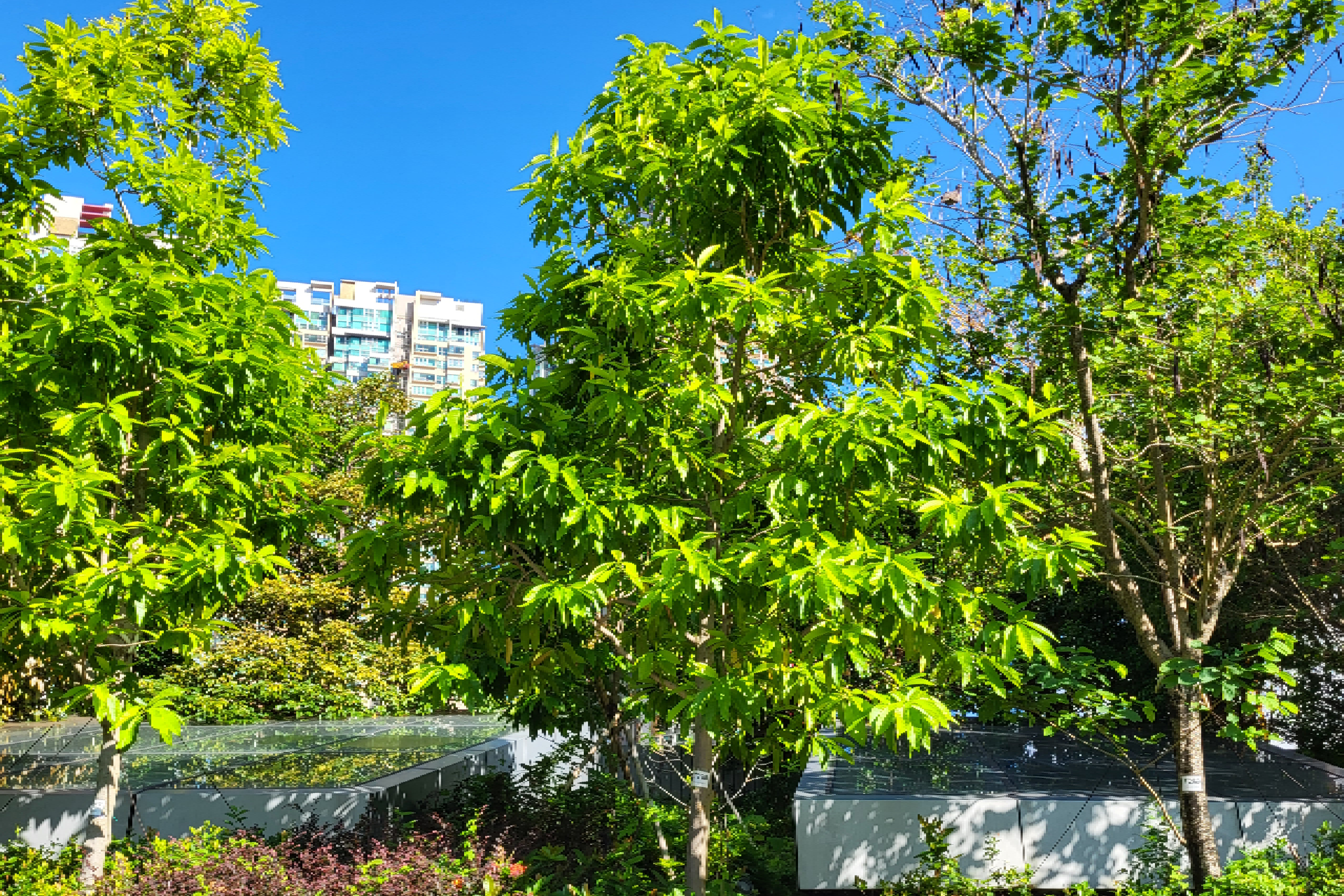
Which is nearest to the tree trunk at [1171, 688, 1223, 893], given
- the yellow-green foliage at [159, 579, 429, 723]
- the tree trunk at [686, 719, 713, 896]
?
the tree trunk at [686, 719, 713, 896]

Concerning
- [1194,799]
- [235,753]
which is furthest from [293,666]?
[1194,799]

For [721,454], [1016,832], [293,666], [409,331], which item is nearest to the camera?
[721,454]

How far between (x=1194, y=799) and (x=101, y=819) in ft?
25.8

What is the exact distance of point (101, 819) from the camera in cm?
727

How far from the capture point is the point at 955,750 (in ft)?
39.3

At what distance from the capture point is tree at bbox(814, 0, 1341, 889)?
6938 millimetres

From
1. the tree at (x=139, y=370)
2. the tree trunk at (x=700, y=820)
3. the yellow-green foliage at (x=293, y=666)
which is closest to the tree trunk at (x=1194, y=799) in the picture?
the tree trunk at (x=700, y=820)

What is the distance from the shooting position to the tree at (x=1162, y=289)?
694 cm

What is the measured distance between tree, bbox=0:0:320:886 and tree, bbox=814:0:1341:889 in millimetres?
4798

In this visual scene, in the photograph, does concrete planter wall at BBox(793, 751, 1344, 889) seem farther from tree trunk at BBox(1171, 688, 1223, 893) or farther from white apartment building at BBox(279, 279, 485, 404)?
white apartment building at BBox(279, 279, 485, 404)

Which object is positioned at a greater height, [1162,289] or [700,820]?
[1162,289]

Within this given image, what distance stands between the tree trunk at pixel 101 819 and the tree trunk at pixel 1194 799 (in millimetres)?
7624

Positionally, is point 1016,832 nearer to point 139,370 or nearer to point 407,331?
point 139,370

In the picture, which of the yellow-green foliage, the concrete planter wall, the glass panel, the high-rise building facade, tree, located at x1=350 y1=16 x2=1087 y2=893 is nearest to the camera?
tree, located at x1=350 y1=16 x2=1087 y2=893
